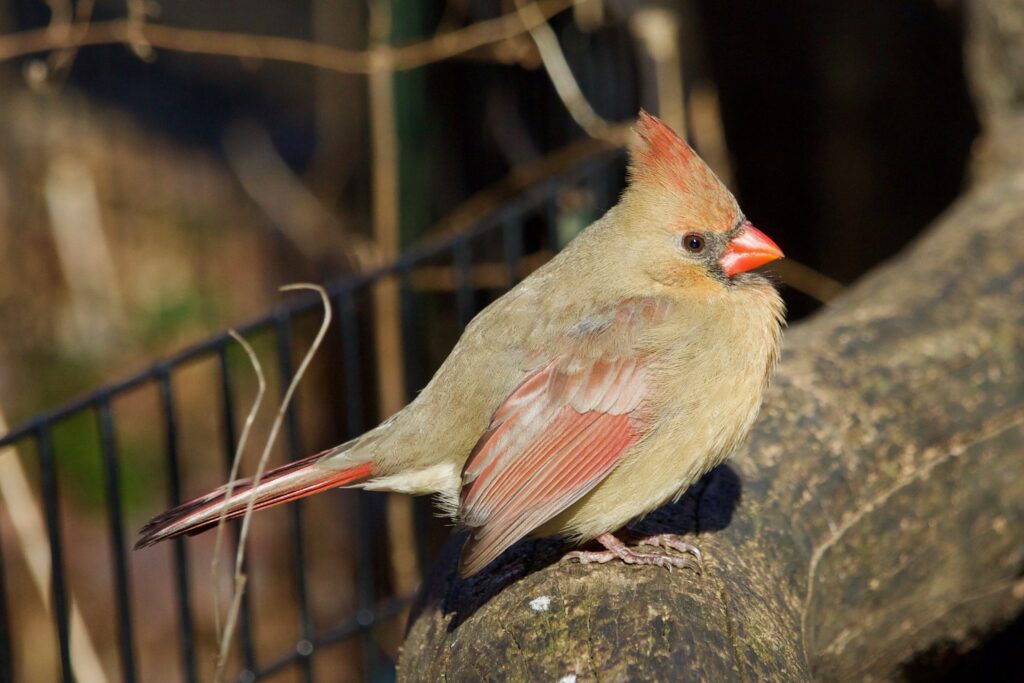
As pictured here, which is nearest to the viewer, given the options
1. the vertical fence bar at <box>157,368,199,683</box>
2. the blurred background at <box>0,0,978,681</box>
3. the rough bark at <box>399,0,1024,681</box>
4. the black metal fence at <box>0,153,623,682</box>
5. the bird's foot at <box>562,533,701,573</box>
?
the rough bark at <box>399,0,1024,681</box>

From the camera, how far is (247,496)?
Result: 105 inches

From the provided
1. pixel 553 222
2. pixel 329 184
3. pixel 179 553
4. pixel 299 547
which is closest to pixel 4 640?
pixel 179 553

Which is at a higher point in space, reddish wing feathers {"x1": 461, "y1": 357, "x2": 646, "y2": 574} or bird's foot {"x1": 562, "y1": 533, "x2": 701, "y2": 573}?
reddish wing feathers {"x1": 461, "y1": 357, "x2": 646, "y2": 574}

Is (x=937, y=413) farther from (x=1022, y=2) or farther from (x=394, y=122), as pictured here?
(x=394, y=122)

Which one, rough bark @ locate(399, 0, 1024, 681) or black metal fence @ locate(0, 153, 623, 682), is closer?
rough bark @ locate(399, 0, 1024, 681)

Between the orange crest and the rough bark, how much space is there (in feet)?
2.38

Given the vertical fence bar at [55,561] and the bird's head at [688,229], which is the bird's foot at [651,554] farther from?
the vertical fence bar at [55,561]

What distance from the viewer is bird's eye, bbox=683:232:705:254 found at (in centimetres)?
291

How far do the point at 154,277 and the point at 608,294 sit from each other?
183 inches

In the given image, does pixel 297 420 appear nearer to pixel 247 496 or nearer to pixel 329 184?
pixel 247 496

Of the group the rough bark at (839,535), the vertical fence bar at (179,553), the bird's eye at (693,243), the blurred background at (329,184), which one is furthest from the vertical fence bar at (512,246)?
the bird's eye at (693,243)

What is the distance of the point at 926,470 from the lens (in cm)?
320

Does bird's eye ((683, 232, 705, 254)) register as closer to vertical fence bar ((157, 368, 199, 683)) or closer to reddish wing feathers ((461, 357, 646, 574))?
reddish wing feathers ((461, 357, 646, 574))

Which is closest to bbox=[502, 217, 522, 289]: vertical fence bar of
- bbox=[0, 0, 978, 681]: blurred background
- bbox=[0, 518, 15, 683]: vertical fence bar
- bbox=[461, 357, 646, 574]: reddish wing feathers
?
bbox=[0, 0, 978, 681]: blurred background
